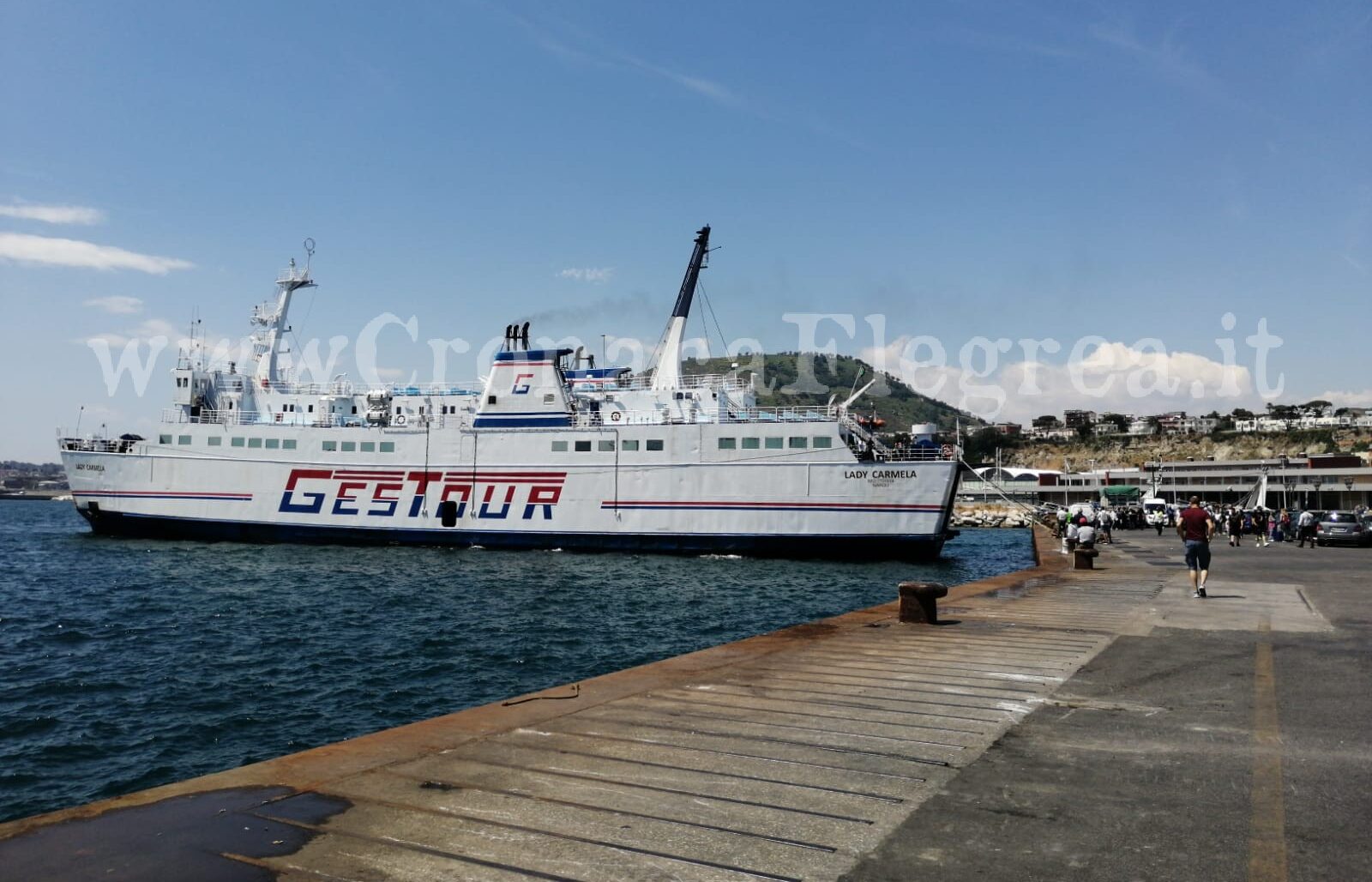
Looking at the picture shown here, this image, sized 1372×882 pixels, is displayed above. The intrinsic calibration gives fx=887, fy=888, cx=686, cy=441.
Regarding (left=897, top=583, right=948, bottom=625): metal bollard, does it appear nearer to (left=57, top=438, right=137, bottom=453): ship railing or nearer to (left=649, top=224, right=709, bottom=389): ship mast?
(left=649, top=224, right=709, bottom=389): ship mast

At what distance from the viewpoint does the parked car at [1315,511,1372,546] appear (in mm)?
27281

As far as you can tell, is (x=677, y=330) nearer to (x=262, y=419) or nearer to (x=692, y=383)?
→ (x=692, y=383)

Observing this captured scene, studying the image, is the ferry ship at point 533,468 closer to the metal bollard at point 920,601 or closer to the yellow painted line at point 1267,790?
the metal bollard at point 920,601

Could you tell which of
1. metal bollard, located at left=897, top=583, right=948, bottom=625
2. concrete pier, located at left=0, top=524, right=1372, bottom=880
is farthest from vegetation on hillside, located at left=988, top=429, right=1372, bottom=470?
concrete pier, located at left=0, top=524, right=1372, bottom=880

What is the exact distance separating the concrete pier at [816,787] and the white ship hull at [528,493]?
2369 centimetres

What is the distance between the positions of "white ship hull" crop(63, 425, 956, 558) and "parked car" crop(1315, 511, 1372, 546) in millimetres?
11257

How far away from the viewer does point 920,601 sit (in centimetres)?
1023

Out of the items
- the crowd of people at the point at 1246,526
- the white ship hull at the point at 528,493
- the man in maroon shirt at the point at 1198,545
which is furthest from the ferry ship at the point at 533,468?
the man in maroon shirt at the point at 1198,545

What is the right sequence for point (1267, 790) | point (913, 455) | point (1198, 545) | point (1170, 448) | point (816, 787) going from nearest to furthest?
point (1267, 790), point (816, 787), point (1198, 545), point (913, 455), point (1170, 448)

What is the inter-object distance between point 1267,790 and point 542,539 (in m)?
32.0

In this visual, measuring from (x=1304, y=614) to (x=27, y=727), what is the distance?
1515cm

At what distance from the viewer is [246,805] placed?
4125 mm

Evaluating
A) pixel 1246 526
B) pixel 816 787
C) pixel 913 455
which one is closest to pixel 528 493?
pixel 913 455

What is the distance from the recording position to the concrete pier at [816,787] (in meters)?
3.46
